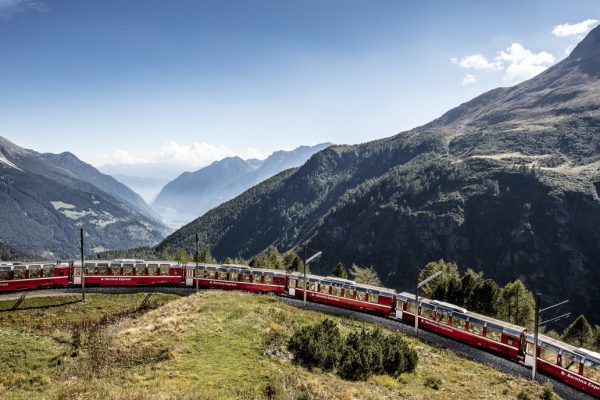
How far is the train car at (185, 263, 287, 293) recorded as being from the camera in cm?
6188

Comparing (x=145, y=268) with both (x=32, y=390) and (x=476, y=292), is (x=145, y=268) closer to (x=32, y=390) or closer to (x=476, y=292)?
(x=32, y=390)

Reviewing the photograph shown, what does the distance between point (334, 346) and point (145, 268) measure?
38252 millimetres

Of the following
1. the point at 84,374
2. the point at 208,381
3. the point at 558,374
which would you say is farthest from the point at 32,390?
the point at 558,374

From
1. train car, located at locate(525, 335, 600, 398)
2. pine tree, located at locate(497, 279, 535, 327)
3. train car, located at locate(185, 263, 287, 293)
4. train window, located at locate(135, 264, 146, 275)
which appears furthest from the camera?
pine tree, located at locate(497, 279, 535, 327)

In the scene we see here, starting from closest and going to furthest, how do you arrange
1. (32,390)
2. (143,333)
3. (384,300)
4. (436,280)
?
(32,390) → (143,333) → (384,300) → (436,280)

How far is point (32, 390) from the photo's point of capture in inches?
1028

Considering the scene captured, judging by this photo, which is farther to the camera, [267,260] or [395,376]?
[267,260]

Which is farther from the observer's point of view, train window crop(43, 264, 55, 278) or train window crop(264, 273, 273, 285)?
train window crop(264, 273, 273, 285)

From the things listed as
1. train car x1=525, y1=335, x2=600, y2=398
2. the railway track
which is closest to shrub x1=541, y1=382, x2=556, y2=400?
the railway track

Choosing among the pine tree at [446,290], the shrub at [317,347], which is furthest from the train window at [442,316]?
the pine tree at [446,290]

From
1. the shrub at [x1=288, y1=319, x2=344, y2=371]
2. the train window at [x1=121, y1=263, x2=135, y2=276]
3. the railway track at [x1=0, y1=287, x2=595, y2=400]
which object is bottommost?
the railway track at [x1=0, y1=287, x2=595, y2=400]

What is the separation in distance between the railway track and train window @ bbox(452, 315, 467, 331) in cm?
169

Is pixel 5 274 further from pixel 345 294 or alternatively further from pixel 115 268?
pixel 345 294

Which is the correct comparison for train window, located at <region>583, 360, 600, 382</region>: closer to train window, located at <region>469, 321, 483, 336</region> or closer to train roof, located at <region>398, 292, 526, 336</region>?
train roof, located at <region>398, 292, 526, 336</region>
